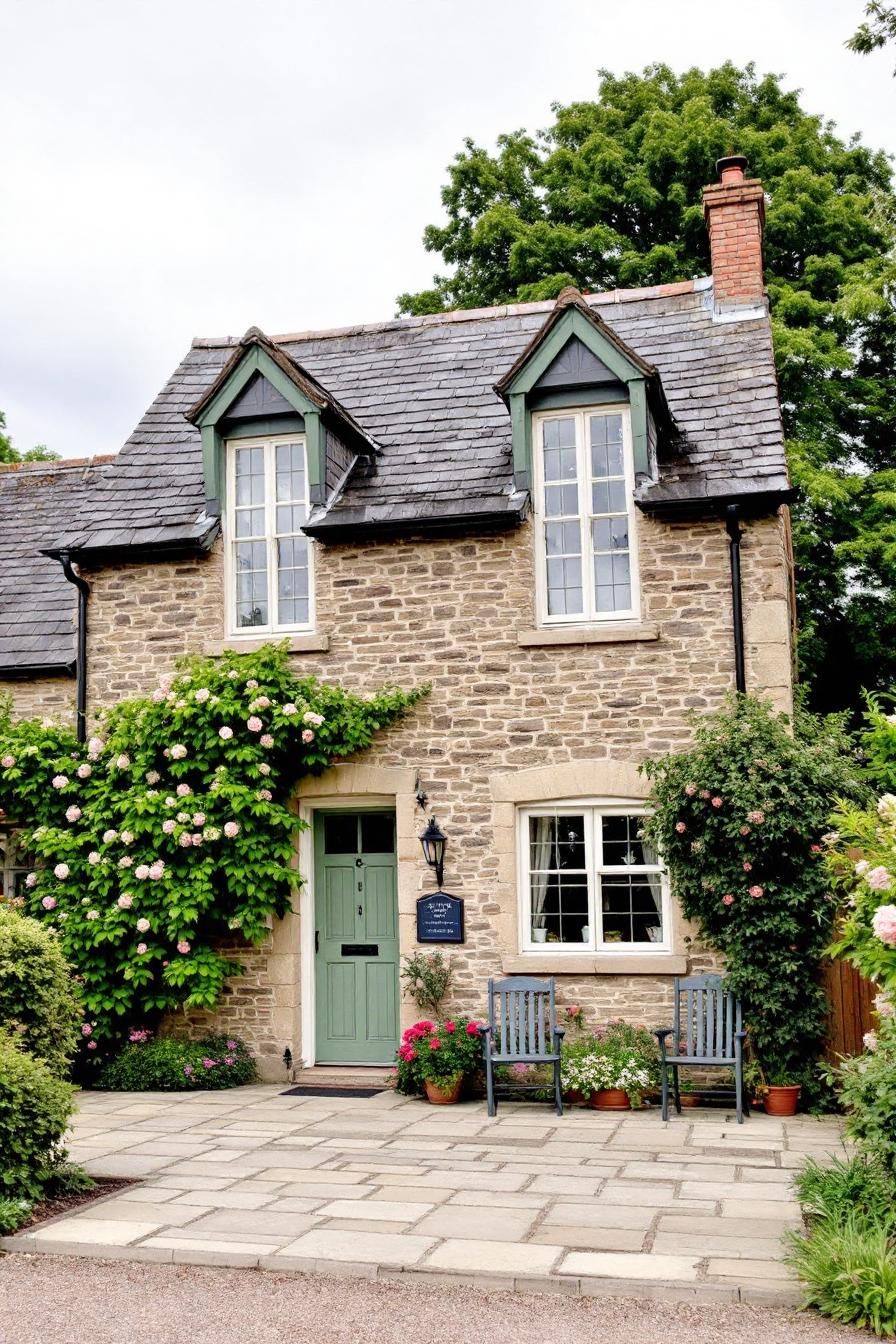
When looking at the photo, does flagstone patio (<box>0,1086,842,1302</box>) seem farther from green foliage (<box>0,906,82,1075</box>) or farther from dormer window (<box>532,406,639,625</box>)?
dormer window (<box>532,406,639,625</box>)

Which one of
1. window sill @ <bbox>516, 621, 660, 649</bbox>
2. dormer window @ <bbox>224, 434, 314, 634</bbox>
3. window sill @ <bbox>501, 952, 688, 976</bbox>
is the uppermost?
dormer window @ <bbox>224, 434, 314, 634</bbox>

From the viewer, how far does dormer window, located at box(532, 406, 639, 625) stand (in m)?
11.8

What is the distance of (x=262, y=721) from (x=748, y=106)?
1772 centimetres

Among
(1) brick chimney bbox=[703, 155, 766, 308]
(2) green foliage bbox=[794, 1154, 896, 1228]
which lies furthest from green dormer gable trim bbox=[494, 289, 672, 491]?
(2) green foliage bbox=[794, 1154, 896, 1228]

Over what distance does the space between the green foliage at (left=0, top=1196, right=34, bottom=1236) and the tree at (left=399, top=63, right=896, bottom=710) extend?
47.7 feet

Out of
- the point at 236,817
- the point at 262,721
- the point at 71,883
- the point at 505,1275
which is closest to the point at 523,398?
the point at 262,721

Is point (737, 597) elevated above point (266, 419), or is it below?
below

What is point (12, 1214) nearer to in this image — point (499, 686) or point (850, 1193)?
point (850, 1193)

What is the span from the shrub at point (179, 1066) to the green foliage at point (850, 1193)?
6.22 metres

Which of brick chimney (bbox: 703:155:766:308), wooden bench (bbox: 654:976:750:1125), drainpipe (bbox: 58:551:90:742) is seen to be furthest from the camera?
brick chimney (bbox: 703:155:766:308)

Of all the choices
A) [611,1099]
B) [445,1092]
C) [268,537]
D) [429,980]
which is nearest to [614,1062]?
[611,1099]

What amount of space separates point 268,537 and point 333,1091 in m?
5.46

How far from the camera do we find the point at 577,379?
11852mm

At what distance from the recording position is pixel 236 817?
1184 centimetres
